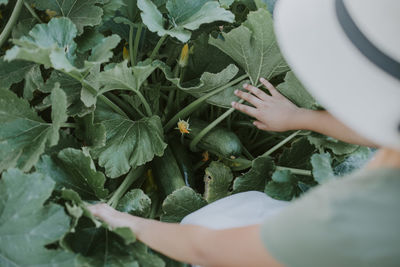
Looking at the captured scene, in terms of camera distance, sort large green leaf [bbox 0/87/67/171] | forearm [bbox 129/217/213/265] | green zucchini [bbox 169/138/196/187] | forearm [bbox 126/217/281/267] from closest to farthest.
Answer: forearm [bbox 126/217/281/267]
forearm [bbox 129/217/213/265]
large green leaf [bbox 0/87/67/171]
green zucchini [bbox 169/138/196/187]

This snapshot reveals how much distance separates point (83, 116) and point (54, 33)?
0.24 m

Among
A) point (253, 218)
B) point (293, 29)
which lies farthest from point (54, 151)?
point (293, 29)

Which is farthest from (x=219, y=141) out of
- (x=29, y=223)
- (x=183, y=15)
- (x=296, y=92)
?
(x=29, y=223)

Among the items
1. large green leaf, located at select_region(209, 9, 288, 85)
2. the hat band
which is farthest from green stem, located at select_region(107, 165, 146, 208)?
the hat band

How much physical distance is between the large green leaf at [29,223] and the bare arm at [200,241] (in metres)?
0.10

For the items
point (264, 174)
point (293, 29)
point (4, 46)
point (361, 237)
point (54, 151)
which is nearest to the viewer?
point (361, 237)

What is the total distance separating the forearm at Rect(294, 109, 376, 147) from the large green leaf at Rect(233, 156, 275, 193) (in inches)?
5.7

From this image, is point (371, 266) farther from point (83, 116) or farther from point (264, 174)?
point (83, 116)

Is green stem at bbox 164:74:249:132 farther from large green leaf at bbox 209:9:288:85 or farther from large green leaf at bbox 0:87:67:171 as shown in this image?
large green leaf at bbox 0:87:67:171

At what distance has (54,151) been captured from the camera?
1167 millimetres

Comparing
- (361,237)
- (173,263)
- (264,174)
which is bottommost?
(173,263)

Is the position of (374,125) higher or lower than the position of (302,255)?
higher

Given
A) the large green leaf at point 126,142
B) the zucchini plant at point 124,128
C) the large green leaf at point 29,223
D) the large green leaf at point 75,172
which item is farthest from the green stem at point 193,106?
the large green leaf at point 29,223

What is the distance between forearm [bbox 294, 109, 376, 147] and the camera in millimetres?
1099
